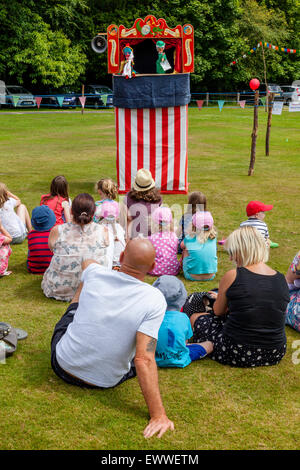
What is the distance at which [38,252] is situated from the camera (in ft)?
17.7

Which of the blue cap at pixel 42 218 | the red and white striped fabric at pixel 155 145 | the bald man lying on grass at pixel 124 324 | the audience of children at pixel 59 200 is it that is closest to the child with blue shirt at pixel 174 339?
the bald man lying on grass at pixel 124 324

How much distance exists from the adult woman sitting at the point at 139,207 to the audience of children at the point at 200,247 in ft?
3.26

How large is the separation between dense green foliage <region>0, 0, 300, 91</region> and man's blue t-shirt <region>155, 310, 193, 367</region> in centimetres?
3248

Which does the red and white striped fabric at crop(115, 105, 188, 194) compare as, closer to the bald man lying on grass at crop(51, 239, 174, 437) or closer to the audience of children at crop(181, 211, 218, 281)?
the audience of children at crop(181, 211, 218, 281)

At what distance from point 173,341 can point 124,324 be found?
791 millimetres

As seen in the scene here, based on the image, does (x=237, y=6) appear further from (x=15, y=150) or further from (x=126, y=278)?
(x=126, y=278)

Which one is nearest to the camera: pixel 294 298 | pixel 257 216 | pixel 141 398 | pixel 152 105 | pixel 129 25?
pixel 141 398

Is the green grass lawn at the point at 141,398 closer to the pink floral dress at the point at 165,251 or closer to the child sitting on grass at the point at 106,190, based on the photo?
the pink floral dress at the point at 165,251

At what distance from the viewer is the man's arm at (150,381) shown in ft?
9.40

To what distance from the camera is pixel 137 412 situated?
10.3 feet

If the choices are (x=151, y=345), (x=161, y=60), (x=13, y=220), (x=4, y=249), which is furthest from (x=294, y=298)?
(x=161, y=60)

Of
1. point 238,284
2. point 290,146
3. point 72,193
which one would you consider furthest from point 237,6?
Answer: point 238,284

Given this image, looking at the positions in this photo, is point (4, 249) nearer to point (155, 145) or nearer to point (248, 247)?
point (248, 247)

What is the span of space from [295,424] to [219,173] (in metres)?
9.13
